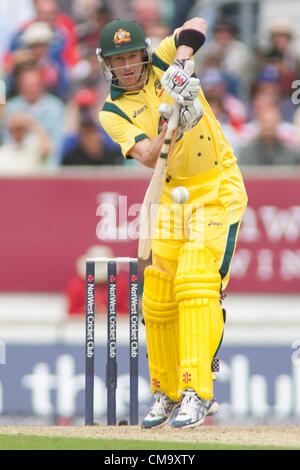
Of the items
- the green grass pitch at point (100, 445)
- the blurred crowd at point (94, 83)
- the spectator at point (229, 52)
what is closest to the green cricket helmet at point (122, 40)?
the green grass pitch at point (100, 445)

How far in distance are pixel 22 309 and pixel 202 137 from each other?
17.7 ft

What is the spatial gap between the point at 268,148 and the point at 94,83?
7.15 ft

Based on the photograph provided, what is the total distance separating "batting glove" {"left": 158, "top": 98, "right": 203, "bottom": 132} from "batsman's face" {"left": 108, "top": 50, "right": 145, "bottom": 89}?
38cm

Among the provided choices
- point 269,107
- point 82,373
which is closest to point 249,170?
point 269,107

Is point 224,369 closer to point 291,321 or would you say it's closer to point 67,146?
point 291,321

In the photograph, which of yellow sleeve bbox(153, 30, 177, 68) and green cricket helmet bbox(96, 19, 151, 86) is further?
yellow sleeve bbox(153, 30, 177, 68)

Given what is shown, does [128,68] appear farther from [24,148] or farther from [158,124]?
[24,148]

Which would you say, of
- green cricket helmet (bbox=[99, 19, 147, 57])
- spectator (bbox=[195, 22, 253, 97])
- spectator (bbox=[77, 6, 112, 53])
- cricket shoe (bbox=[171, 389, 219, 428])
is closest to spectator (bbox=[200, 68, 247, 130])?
spectator (bbox=[195, 22, 253, 97])

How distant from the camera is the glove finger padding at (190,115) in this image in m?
5.70

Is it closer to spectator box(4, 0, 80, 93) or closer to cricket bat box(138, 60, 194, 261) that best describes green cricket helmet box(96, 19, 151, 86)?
cricket bat box(138, 60, 194, 261)

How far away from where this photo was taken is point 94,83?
11.8m

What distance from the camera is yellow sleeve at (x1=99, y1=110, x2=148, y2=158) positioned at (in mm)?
5965

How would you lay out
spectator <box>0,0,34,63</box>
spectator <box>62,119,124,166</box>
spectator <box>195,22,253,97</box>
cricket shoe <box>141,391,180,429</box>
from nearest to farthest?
cricket shoe <box>141,391,180,429</box> → spectator <box>62,119,124,166</box> → spectator <box>195,22,253,97</box> → spectator <box>0,0,34,63</box>

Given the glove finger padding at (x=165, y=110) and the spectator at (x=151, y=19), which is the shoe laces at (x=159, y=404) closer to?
the glove finger padding at (x=165, y=110)
